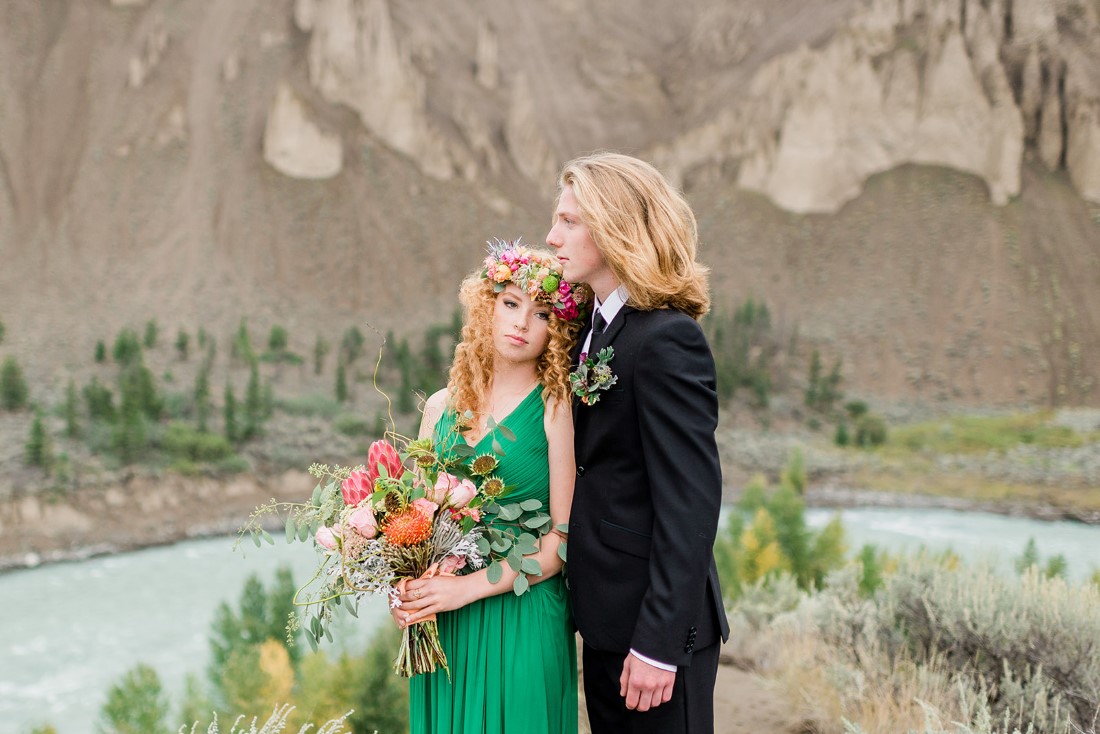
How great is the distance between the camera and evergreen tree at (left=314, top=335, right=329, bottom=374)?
101ft

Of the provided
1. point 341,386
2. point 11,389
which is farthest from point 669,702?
point 11,389

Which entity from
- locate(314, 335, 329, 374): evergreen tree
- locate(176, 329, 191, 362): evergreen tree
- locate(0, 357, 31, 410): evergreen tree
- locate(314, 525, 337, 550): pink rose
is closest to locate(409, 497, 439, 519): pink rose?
locate(314, 525, 337, 550): pink rose

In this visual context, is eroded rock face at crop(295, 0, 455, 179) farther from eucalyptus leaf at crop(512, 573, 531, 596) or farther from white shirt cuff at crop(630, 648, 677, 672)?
white shirt cuff at crop(630, 648, 677, 672)

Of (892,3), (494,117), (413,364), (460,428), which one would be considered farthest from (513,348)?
(892,3)

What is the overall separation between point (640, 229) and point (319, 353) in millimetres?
30283

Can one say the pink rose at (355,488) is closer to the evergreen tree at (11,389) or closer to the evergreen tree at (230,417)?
the evergreen tree at (230,417)

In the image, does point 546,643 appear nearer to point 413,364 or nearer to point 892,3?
point 413,364

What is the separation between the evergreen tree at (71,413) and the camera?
24.3m

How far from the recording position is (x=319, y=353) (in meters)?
30.8

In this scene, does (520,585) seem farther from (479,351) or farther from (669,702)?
(479,351)

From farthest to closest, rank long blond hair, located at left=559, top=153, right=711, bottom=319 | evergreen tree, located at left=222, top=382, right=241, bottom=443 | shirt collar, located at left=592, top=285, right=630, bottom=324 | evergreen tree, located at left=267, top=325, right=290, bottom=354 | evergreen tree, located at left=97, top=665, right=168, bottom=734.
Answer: evergreen tree, located at left=267, top=325, right=290, bottom=354, evergreen tree, located at left=222, top=382, right=241, bottom=443, evergreen tree, located at left=97, top=665, right=168, bottom=734, shirt collar, located at left=592, top=285, right=630, bottom=324, long blond hair, located at left=559, top=153, right=711, bottom=319

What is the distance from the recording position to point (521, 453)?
209 cm

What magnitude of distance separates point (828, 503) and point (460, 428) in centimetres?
2640

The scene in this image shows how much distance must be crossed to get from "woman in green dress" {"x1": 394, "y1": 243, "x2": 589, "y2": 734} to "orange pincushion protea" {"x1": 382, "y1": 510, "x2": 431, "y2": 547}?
0.65 feet
